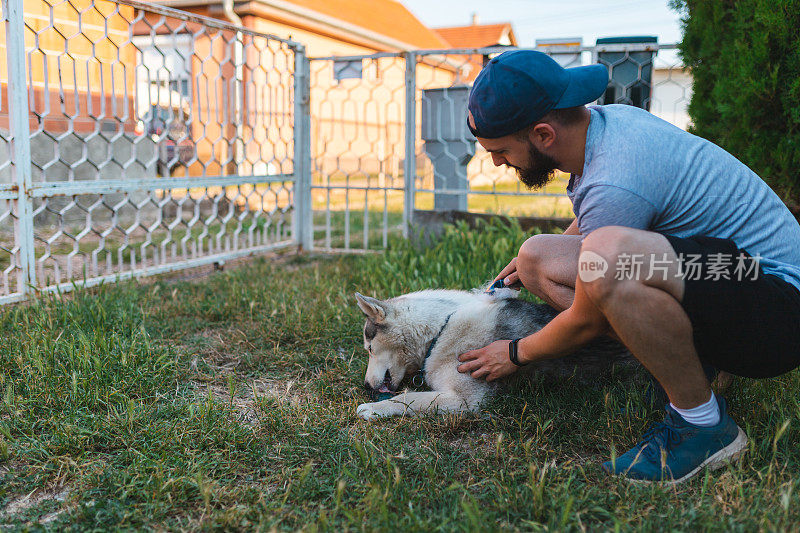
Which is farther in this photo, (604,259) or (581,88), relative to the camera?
(581,88)

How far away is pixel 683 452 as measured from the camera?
2303 millimetres

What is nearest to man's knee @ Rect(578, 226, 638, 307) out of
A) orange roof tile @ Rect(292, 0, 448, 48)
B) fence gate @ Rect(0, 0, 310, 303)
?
fence gate @ Rect(0, 0, 310, 303)

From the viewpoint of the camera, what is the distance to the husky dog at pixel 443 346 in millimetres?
2990

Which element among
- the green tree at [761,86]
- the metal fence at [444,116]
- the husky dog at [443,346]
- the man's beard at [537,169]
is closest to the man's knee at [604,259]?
the man's beard at [537,169]

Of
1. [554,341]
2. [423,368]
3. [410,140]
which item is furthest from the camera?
[410,140]

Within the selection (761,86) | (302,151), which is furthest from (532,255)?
(302,151)

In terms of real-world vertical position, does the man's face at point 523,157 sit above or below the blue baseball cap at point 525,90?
below

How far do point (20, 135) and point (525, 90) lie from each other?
3902 millimetres

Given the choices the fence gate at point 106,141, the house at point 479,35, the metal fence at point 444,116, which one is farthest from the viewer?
the house at point 479,35

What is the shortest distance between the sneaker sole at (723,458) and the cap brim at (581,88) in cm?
132

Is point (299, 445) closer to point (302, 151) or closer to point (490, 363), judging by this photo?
point (490, 363)

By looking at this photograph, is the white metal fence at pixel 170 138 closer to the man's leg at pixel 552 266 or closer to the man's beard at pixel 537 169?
the man's leg at pixel 552 266

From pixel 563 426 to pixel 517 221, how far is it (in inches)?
154

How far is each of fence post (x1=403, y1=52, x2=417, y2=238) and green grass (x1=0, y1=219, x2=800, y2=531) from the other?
315 centimetres
